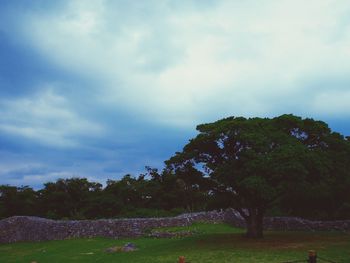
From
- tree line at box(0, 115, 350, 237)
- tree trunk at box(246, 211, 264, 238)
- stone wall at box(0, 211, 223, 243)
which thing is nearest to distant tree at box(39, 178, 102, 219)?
stone wall at box(0, 211, 223, 243)

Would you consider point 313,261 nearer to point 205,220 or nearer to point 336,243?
point 336,243

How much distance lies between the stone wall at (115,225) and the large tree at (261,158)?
25.9 ft

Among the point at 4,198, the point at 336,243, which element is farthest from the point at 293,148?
the point at 4,198

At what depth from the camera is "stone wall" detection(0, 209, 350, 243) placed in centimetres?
3309

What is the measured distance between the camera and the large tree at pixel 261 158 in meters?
23.0

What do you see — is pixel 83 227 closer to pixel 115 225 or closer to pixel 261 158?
pixel 115 225

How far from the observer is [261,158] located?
23469 mm

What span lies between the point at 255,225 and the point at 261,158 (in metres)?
5.04

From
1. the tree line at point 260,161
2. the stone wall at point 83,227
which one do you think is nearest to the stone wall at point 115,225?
the stone wall at point 83,227

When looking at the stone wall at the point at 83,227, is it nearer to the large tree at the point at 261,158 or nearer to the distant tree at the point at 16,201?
the large tree at the point at 261,158

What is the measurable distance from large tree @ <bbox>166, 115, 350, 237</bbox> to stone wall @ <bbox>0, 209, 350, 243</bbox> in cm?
788

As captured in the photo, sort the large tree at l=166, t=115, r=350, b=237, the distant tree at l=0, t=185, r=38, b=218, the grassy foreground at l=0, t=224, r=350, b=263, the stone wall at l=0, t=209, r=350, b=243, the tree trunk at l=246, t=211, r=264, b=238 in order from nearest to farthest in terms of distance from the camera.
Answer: the grassy foreground at l=0, t=224, r=350, b=263 → the large tree at l=166, t=115, r=350, b=237 → the tree trunk at l=246, t=211, r=264, b=238 → the stone wall at l=0, t=209, r=350, b=243 → the distant tree at l=0, t=185, r=38, b=218

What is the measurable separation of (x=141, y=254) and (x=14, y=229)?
19746 mm

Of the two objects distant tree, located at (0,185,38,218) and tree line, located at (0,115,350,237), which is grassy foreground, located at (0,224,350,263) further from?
distant tree, located at (0,185,38,218)
